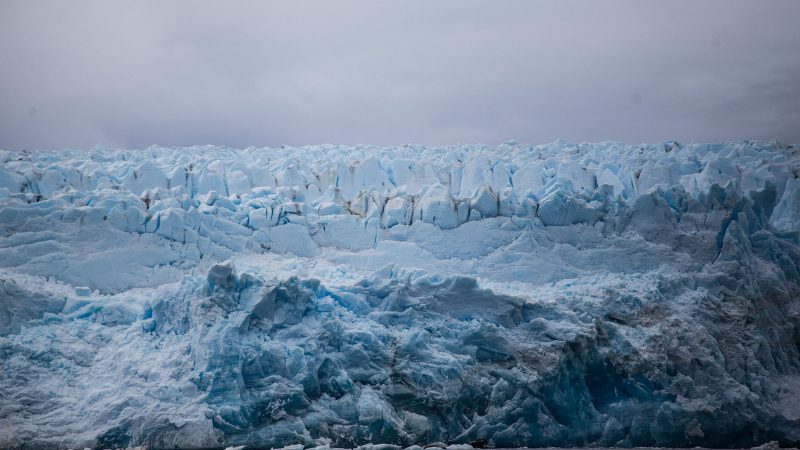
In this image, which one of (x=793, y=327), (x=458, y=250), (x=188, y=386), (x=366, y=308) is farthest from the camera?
(x=458, y=250)

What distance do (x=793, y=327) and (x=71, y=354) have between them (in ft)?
26.5

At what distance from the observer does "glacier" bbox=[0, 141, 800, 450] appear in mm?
7387

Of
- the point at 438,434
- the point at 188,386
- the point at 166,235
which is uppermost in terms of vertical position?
the point at 166,235

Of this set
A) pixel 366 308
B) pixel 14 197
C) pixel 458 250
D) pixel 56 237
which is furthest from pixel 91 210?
pixel 458 250

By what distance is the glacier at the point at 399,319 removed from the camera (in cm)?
739

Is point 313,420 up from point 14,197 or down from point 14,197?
down

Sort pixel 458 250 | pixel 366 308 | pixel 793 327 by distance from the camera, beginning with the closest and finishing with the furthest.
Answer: pixel 366 308 → pixel 793 327 → pixel 458 250

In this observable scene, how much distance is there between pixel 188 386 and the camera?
736 cm

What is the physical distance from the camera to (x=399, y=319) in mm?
8273

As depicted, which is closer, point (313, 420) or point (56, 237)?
point (313, 420)

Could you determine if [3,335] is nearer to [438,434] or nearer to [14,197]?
[14,197]

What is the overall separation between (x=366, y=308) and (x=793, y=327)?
509 cm

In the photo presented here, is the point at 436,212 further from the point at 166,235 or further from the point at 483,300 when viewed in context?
the point at 166,235

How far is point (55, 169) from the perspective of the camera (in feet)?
38.6
